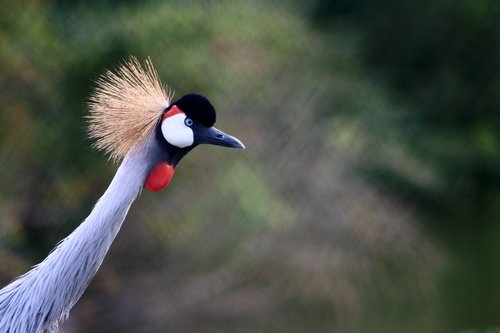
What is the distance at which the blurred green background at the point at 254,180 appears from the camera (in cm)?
605

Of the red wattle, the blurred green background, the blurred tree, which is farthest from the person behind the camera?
the blurred tree

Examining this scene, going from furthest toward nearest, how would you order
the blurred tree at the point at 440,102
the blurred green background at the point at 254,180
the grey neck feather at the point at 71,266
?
the blurred tree at the point at 440,102
the blurred green background at the point at 254,180
the grey neck feather at the point at 71,266

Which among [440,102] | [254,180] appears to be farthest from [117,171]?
[440,102]

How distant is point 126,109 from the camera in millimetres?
2709

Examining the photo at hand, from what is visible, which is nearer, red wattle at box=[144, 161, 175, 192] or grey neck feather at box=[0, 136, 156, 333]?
grey neck feather at box=[0, 136, 156, 333]

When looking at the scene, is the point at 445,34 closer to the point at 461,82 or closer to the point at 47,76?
the point at 461,82

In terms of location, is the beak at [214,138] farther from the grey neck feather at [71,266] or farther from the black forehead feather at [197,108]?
the grey neck feather at [71,266]

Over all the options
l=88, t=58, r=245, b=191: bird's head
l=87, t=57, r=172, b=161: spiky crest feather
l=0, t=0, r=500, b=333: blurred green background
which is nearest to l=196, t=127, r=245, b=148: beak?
l=88, t=58, r=245, b=191: bird's head

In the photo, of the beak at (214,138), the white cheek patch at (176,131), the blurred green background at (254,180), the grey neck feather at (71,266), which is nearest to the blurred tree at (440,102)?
the blurred green background at (254,180)

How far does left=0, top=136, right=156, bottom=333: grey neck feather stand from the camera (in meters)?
2.49

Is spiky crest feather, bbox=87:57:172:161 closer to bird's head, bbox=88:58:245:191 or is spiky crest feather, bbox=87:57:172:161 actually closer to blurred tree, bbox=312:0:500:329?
bird's head, bbox=88:58:245:191

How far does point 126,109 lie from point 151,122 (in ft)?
0.28

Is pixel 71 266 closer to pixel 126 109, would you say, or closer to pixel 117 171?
pixel 117 171

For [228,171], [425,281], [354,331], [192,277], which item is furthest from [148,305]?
[425,281]
